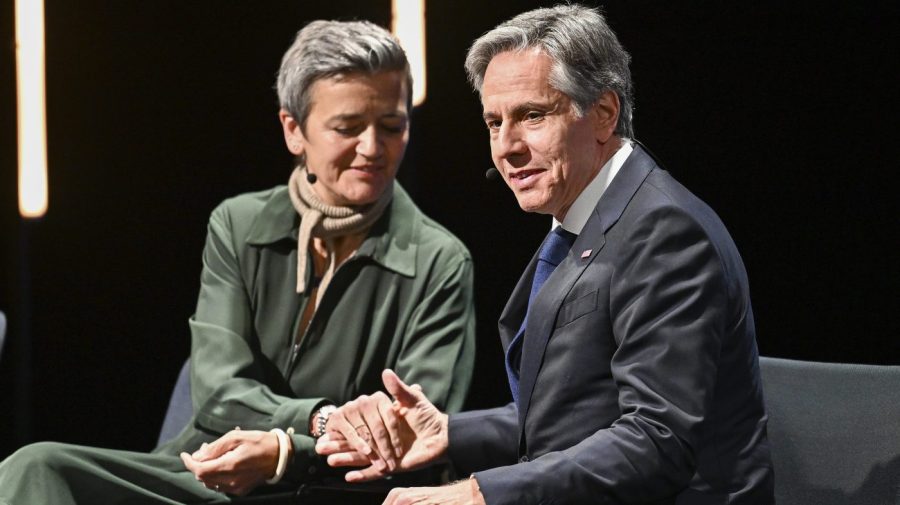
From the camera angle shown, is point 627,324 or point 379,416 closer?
point 627,324

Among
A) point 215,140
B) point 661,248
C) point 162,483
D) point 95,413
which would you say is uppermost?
point 661,248

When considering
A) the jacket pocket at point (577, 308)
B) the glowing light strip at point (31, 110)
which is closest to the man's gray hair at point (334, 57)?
the jacket pocket at point (577, 308)

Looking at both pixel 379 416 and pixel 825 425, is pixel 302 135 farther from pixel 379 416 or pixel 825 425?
pixel 825 425

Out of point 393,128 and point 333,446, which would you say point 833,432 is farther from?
point 393,128

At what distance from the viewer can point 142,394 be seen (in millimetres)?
4094

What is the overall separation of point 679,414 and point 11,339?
291cm

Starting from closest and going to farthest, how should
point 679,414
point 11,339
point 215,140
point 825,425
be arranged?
point 679,414 → point 825,425 → point 215,140 → point 11,339

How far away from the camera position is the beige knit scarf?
306 centimetres

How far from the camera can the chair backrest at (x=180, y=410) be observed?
3234 mm

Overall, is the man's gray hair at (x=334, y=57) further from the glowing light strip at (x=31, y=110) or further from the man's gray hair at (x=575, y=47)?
the glowing light strip at (x=31, y=110)

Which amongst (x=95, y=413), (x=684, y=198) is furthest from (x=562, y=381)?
(x=95, y=413)

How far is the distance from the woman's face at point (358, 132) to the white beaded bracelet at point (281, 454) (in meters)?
0.60

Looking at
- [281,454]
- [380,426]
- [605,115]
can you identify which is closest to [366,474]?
[380,426]

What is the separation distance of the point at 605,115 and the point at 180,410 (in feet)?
5.23
